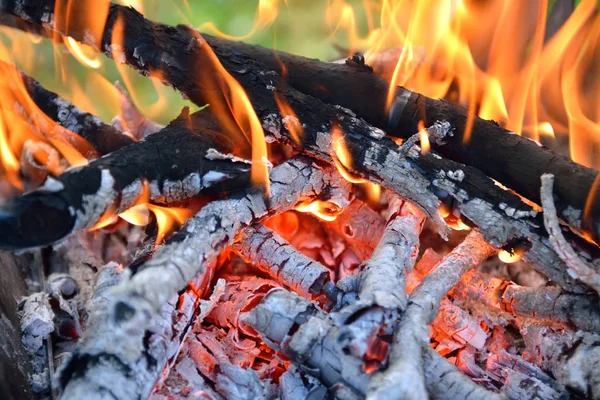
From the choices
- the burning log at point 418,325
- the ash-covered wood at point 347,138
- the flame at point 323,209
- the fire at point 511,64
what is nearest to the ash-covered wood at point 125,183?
the ash-covered wood at point 347,138

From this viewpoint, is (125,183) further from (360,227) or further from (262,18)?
(262,18)

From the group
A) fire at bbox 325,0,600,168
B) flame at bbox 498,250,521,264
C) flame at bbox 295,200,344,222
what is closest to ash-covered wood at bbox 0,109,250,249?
flame at bbox 295,200,344,222

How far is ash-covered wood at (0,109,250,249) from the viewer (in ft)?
3.61

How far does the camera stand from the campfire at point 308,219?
3.74ft

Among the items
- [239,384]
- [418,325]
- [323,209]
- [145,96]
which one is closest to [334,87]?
[323,209]

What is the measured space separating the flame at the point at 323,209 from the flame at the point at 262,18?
124cm

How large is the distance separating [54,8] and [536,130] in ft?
5.99

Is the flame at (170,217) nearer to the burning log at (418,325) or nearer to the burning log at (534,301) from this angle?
the burning log at (418,325)

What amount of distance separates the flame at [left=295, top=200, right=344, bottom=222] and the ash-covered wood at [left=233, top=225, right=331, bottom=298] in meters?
0.18

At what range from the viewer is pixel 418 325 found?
117 cm

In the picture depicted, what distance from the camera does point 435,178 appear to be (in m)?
1.40

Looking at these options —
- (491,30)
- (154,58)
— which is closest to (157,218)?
(154,58)

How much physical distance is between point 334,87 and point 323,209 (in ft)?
1.43

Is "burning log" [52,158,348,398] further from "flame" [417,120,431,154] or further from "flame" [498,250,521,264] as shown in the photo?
"flame" [498,250,521,264]
